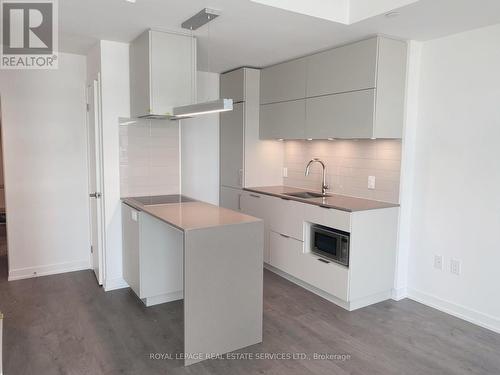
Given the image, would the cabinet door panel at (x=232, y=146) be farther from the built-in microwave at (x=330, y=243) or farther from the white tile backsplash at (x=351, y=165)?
the built-in microwave at (x=330, y=243)

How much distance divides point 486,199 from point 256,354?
7.32 feet

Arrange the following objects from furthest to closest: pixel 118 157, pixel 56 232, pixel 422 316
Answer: pixel 56 232
pixel 118 157
pixel 422 316

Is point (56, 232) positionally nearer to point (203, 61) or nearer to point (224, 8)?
point (203, 61)

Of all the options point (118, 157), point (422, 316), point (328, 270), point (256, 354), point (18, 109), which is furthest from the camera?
point (18, 109)

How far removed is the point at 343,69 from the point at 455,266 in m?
2.06

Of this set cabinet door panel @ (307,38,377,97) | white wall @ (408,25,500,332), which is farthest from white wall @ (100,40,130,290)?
white wall @ (408,25,500,332)

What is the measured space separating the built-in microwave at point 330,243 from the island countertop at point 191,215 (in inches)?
39.8

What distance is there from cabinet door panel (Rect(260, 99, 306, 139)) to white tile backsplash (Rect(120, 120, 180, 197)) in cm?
117

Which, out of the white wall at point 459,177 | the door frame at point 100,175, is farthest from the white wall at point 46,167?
the white wall at point 459,177

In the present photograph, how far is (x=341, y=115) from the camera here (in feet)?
12.0

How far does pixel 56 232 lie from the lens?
14.5ft

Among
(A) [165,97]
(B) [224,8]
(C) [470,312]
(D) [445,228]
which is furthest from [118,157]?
(C) [470,312]

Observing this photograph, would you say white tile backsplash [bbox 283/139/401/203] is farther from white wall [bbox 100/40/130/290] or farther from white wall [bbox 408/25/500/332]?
white wall [bbox 100/40/130/290]

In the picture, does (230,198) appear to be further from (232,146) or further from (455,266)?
(455,266)
